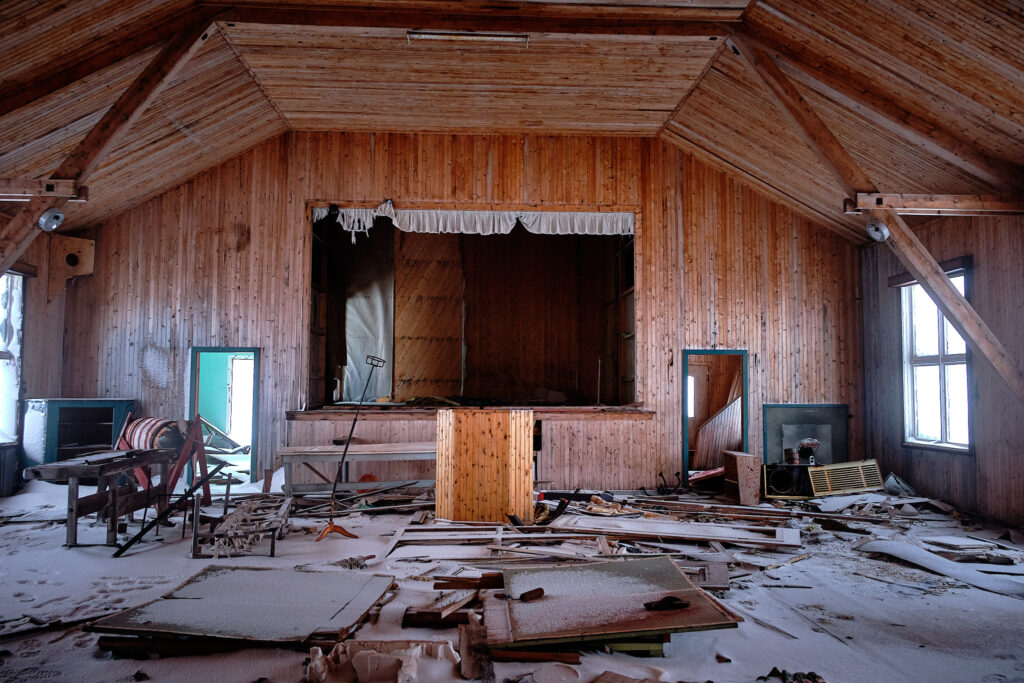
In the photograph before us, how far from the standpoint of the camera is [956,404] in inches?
341

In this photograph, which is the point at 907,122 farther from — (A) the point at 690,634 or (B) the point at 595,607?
(B) the point at 595,607

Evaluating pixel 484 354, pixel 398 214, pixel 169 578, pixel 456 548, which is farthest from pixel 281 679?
pixel 484 354

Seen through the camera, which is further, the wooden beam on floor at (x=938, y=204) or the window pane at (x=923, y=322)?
the window pane at (x=923, y=322)

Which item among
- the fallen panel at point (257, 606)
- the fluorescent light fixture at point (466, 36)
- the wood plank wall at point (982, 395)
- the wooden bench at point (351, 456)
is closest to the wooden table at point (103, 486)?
the wooden bench at point (351, 456)

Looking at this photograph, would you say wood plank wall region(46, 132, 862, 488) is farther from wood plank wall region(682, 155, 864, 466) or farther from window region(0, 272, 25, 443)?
window region(0, 272, 25, 443)

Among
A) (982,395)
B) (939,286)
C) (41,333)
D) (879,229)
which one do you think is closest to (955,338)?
(982,395)

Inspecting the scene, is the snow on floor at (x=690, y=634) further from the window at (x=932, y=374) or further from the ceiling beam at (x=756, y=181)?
the ceiling beam at (x=756, y=181)

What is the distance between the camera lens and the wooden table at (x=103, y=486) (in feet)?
20.1

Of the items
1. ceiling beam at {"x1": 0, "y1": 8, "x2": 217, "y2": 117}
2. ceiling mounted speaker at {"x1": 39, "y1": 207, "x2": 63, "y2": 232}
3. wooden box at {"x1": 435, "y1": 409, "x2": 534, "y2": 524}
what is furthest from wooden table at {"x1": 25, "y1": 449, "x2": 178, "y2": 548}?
ceiling beam at {"x1": 0, "y1": 8, "x2": 217, "y2": 117}

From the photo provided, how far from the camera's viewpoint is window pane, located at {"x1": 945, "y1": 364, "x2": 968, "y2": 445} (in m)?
8.50

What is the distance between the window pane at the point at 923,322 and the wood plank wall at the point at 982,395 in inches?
8.9

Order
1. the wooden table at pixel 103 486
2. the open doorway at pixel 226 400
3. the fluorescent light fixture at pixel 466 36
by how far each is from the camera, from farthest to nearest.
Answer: the open doorway at pixel 226 400, the fluorescent light fixture at pixel 466 36, the wooden table at pixel 103 486

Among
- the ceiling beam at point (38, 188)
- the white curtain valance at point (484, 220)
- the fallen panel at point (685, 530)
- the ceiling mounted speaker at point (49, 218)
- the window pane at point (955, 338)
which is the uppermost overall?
the white curtain valance at point (484, 220)

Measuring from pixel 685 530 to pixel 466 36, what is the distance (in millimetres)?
6428
